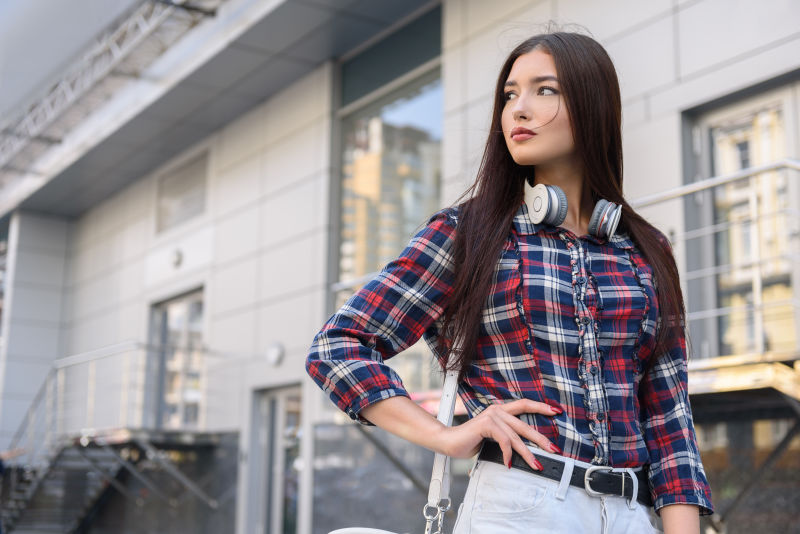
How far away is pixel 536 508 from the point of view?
137 centimetres

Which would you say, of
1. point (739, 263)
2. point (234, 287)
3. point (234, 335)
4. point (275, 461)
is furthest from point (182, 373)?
point (739, 263)

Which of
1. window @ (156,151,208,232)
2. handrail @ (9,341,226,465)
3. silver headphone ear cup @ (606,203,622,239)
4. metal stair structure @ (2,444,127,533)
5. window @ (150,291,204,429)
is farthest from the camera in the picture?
window @ (156,151,208,232)

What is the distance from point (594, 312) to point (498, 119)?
0.38 meters

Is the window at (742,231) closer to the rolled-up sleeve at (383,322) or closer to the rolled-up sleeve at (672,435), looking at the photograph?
the rolled-up sleeve at (672,435)

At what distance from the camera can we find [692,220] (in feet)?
19.0

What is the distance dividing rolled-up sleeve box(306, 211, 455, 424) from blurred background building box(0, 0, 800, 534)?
10.7 feet

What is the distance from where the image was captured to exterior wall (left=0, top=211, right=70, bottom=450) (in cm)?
1423

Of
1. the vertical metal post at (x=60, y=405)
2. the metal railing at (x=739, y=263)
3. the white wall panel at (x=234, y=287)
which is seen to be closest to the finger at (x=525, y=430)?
the metal railing at (x=739, y=263)

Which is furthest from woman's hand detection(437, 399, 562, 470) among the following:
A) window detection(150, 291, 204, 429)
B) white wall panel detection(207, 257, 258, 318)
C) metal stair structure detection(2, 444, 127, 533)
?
metal stair structure detection(2, 444, 127, 533)

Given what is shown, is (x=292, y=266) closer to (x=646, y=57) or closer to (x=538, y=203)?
(x=646, y=57)

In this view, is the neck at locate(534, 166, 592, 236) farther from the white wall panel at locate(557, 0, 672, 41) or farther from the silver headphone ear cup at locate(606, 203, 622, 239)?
the white wall panel at locate(557, 0, 672, 41)

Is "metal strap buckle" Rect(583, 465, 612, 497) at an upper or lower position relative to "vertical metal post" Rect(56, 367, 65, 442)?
lower

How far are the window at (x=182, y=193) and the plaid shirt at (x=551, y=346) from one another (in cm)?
1022

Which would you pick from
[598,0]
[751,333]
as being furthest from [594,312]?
[598,0]
